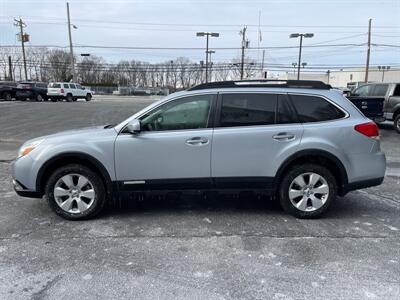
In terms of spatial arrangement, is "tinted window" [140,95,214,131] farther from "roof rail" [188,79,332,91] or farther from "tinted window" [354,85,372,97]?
"tinted window" [354,85,372,97]

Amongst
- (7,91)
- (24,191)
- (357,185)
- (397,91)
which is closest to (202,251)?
(357,185)

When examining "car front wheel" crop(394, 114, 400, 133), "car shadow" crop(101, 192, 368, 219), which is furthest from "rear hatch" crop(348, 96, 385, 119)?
"car shadow" crop(101, 192, 368, 219)

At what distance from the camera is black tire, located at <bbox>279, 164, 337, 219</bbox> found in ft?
16.1

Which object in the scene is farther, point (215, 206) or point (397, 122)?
point (397, 122)

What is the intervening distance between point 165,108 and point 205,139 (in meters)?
0.65

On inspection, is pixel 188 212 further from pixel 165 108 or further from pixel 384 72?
pixel 384 72

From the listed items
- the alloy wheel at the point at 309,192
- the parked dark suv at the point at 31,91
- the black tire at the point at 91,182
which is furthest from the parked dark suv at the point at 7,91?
the alloy wheel at the point at 309,192

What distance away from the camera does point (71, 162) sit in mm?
4926

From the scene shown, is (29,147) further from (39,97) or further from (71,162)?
(39,97)

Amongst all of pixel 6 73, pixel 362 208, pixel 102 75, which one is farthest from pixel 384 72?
pixel 362 208

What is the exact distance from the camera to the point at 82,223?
490cm

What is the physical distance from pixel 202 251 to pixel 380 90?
13005mm

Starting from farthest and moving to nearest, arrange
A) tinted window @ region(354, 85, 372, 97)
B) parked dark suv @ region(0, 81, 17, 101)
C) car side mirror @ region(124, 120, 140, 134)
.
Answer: parked dark suv @ region(0, 81, 17, 101) < tinted window @ region(354, 85, 372, 97) < car side mirror @ region(124, 120, 140, 134)

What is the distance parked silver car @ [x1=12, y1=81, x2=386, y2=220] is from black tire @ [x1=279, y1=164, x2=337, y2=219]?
1cm
